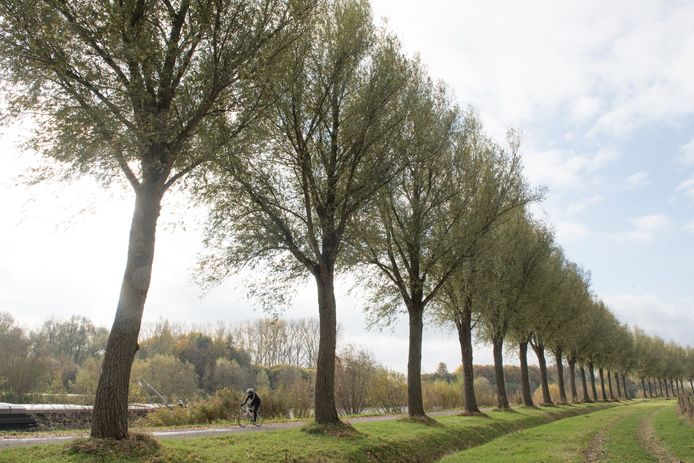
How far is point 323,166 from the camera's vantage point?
19203 millimetres

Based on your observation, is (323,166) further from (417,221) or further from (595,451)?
(595,451)

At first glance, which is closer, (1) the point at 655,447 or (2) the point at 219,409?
(1) the point at 655,447

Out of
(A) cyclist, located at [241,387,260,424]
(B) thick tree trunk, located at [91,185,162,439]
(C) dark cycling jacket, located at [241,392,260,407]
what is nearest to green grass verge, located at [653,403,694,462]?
(B) thick tree trunk, located at [91,185,162,439]

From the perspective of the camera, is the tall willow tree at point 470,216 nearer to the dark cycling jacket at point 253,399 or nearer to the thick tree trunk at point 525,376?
the dark cycling jacket at point 253,399

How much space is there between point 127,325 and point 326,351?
7883mm

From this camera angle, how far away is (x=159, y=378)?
174 ft

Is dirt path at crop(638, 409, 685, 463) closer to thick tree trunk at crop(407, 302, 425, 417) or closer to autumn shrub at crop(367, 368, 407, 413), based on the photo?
thick tree trunk at crop(407, 302, 425, 417)

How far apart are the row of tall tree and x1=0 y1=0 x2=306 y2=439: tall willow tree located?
0.04 meters

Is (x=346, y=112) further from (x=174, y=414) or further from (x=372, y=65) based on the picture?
(x=174, y=414)

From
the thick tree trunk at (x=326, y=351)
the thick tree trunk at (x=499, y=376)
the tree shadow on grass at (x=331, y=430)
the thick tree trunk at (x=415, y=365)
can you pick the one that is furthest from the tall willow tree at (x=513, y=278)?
the tree shadow on grass at (x=331, y=430)

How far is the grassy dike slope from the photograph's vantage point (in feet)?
31.6

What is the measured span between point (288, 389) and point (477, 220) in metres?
15.7

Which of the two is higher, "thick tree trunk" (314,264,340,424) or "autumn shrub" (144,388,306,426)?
"thick tree trunk" (314,264,340,424)

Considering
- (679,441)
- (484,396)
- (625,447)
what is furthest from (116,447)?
(484,396)
